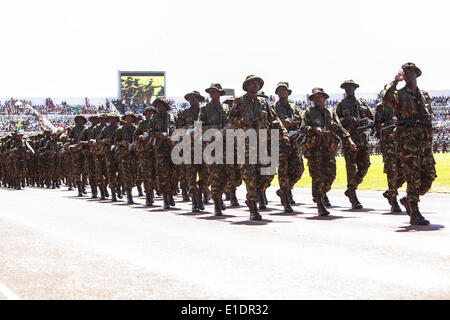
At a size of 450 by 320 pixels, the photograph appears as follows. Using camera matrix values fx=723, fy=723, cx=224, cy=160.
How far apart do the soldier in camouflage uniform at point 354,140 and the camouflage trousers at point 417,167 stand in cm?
339

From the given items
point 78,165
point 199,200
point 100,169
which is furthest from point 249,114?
point 78,165

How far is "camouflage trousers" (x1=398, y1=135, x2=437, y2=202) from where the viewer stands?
1070 cm

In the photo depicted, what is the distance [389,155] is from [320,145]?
1.50 m

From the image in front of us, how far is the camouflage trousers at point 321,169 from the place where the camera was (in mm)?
12984

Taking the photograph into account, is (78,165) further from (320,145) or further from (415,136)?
(415,136)

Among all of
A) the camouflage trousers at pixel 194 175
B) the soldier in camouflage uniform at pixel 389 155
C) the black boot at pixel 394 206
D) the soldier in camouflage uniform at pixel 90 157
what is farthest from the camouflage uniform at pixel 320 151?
the soldier in camouflage uniform at pixel 90 157

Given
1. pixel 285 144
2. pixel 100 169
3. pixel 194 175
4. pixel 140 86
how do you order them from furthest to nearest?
pixel 140 86
pixel 100 169
pixel 194 175
pixel 285 144

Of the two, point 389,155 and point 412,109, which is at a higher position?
point 412,109

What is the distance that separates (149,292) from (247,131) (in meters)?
6.51

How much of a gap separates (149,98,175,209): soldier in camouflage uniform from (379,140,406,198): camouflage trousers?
17.1 feet

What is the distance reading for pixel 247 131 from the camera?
12.4 m

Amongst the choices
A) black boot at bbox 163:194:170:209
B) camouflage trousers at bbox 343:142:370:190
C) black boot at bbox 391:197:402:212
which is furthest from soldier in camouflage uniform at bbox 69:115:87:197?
black boot at bbox 391:197:402:212

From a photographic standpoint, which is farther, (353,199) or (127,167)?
(127,167)

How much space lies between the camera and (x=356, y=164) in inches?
580
